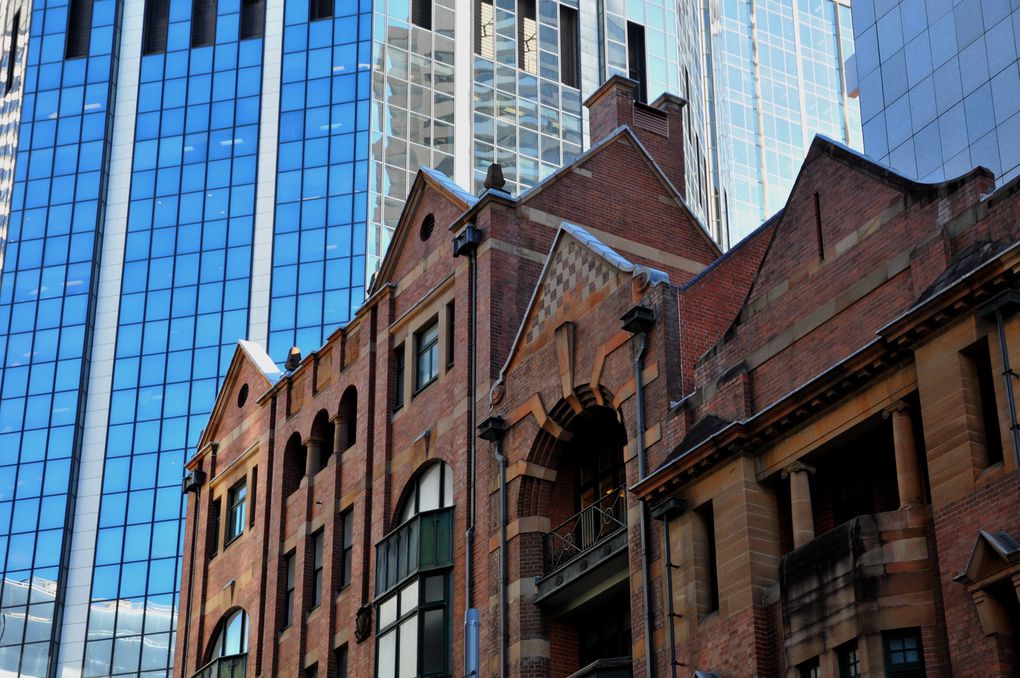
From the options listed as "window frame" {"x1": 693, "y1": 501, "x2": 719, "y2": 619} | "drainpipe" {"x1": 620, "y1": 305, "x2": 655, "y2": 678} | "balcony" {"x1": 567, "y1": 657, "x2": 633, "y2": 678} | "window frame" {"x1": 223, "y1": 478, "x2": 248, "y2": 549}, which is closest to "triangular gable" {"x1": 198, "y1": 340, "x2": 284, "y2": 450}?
"window frame" {"x1": 223, "y1": 478, "x2": 248, "y2": 549}

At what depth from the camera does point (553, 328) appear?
127 feet

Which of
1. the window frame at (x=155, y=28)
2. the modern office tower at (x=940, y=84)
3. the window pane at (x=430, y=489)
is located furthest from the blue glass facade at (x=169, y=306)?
the window pane at (x=430, y=489)

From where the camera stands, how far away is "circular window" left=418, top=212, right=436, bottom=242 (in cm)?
4712

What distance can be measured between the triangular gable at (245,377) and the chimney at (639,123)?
13.4 metres

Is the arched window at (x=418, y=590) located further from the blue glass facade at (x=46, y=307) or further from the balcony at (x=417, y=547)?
the blue glass facade at (x=46, y=307)

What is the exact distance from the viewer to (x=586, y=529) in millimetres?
37469

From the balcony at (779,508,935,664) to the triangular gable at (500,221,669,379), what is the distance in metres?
9.99

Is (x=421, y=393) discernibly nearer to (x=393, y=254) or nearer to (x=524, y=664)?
(x=393, y=254)

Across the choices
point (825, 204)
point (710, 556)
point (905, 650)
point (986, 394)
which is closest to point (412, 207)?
point (825, 204)

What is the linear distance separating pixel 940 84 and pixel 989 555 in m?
29.1

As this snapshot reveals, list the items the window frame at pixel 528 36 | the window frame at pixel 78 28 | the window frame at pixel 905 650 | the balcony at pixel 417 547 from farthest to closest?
1. the window frame at pixel 78 28
2. the window frame at pixel 528 36
3. the balcony at pixel 417 547
4. the window frame at pixel 905 650

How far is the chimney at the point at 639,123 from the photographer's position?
156ft

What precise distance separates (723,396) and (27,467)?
87.5 metres

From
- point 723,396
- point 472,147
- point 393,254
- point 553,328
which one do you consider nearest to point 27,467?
point 472,147
